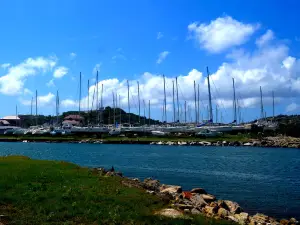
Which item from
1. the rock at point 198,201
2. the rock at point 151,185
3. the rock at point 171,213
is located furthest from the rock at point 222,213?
the rock at point 151,185

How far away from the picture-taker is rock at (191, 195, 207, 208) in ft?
80.0

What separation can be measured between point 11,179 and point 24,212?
8.71 m

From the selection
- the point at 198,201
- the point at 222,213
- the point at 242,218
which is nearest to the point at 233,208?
the point at 198,201

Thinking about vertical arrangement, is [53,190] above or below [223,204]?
above

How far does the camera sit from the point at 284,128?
162 meters

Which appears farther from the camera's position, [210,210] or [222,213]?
[210,210]

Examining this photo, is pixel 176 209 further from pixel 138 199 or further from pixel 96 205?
pixel 96 205

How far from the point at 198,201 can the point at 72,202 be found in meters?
9.11

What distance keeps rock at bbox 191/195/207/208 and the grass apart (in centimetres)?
349

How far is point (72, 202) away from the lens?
65.0 ft

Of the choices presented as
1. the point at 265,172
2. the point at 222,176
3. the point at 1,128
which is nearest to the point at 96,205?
the point at 222,176

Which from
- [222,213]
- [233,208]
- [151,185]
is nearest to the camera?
[222,213]

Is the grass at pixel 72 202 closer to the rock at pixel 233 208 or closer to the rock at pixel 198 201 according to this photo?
the rock at pixel 198 201

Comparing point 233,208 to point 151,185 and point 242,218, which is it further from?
point 151,185
